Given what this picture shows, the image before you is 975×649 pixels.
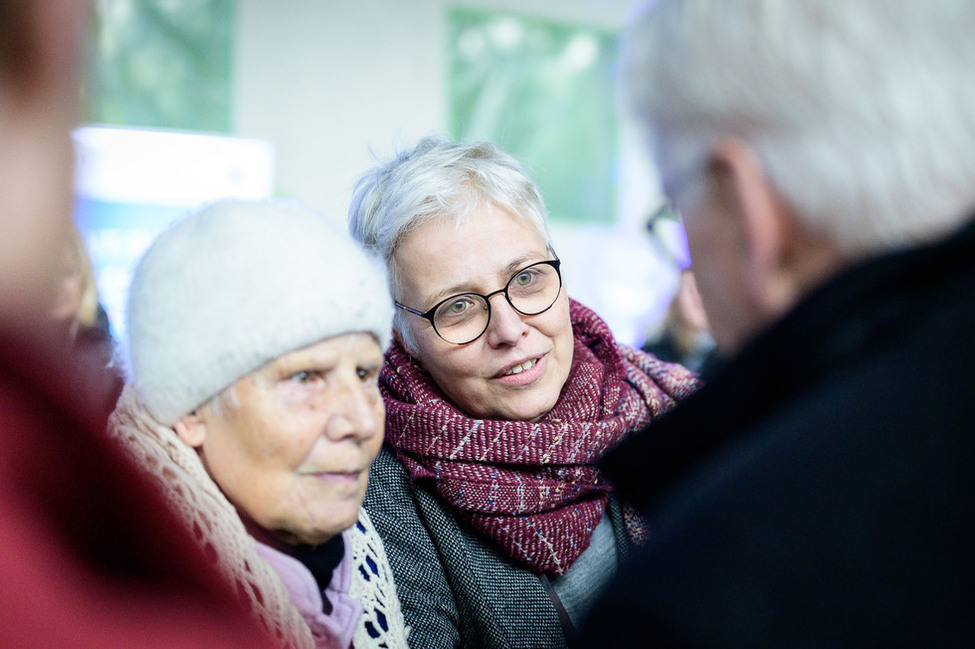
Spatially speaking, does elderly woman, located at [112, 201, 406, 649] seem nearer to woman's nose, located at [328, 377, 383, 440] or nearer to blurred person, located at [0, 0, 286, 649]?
woman's nose, located at [328, 377, 383, 440]

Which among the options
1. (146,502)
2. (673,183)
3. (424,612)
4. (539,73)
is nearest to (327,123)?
(539,73)

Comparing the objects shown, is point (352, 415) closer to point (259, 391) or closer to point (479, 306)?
point (259, 391)

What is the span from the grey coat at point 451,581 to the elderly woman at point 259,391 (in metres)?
0.44

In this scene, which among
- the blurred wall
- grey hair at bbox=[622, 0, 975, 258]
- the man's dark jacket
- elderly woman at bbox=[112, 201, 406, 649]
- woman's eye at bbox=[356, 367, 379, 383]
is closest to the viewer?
the man's dark jacket

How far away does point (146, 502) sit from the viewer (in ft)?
1.87

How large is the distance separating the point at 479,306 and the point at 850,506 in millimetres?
1230

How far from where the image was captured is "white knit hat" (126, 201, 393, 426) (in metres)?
1.13

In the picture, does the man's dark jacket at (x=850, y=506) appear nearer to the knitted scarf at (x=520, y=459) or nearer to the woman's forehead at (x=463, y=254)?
the knitted scarf at (x=520, y=459)

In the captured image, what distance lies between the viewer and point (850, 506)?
2.44ft

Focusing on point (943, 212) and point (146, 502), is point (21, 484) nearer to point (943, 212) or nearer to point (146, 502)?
point (146, 502)

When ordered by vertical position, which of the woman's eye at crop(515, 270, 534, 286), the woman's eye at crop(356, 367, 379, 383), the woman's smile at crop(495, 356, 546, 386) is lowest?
the woman's smile at crop(495, 356, 546, 386)

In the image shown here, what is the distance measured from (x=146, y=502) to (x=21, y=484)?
0.25ft

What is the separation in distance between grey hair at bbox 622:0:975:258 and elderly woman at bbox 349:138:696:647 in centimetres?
100

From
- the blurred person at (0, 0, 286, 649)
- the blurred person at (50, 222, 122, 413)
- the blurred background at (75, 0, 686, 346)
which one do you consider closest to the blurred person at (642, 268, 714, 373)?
the blurred background at (75, 0, 686, 346)
